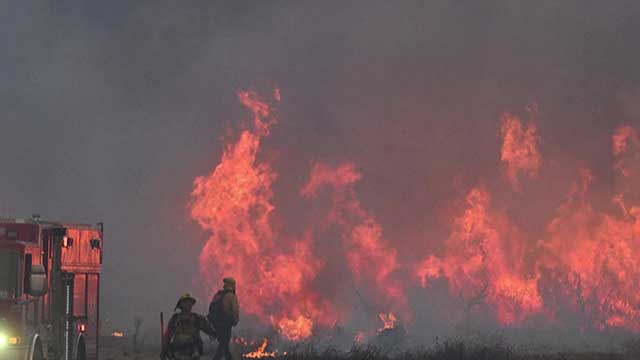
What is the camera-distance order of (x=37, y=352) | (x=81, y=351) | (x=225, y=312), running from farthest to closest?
(x=81, y=351) < (x=225, y=312) < (x=37, y=352)

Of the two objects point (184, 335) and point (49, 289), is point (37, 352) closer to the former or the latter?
point (49, 289)

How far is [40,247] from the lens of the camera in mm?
21844

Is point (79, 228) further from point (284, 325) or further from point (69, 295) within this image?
point (284, 325)

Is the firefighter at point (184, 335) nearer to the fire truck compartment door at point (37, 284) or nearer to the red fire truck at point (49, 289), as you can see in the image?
the fire truck compartment door at point (37, 284)

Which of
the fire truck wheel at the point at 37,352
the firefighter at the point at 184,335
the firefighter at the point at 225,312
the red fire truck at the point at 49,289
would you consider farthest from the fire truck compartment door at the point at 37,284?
the firefighter at the point at 225,312

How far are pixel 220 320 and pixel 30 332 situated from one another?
5340mm

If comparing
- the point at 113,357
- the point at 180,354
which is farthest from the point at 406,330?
the point at 180,354

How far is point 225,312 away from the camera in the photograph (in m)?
24.2

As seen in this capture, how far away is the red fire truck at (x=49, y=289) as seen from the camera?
19281 millimetres

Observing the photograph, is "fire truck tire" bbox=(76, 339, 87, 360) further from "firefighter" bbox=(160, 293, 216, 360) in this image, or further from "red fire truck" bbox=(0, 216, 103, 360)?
"firefighter" bbox=(160, 293, 216, 360)

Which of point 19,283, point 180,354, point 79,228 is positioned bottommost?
point 180,354

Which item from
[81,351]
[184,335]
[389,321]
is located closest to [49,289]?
[81,351]

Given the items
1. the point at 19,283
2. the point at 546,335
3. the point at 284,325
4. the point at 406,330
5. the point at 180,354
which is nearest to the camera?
the point at 180,354

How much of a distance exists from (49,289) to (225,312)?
3.83 metres
